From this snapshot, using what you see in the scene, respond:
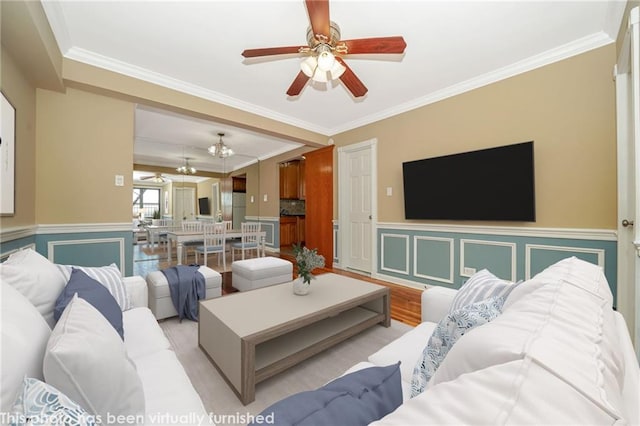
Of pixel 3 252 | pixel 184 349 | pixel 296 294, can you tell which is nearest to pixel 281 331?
pixel 296 294

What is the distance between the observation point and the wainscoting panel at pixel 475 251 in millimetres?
2350

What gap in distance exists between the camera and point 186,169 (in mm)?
5039

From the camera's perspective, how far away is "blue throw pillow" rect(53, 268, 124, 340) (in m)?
1.13

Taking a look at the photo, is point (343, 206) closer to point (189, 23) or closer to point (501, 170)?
point (501, 170)

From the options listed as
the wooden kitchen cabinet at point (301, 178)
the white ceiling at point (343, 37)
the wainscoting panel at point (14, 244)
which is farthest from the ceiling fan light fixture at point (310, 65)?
the wooden kitchen cabinet at point (301, 178)

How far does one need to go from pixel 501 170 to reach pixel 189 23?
328 centimetres

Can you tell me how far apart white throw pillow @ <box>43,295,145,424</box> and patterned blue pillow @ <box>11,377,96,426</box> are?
74 millimetres

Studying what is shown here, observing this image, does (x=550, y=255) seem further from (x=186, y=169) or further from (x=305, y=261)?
(x=186, y=169)

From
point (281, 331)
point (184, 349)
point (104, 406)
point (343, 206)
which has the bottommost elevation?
point (184, 349)

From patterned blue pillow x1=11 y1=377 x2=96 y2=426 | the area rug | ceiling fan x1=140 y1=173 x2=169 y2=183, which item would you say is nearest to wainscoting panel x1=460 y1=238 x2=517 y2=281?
the area rug

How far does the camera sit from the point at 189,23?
Result: 6.88ft

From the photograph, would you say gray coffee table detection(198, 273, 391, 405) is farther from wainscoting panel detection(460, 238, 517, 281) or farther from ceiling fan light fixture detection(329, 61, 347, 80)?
ceiling fan light fixture detection(329, 61, 347, 80)

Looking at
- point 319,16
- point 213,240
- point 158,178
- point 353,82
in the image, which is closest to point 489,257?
point 353,82

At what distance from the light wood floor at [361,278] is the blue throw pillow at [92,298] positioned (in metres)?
2.15
